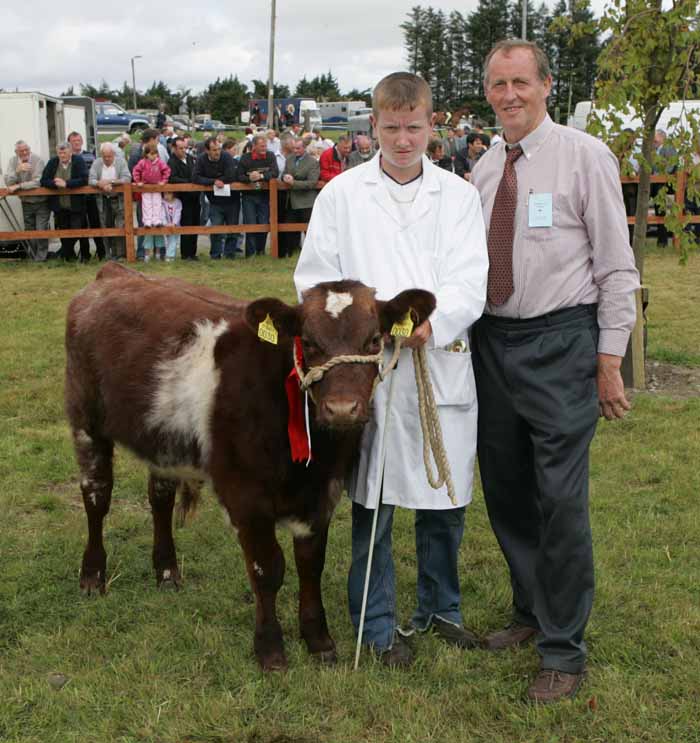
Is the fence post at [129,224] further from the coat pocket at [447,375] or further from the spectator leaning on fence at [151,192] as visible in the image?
the coat pocket at [447,375]

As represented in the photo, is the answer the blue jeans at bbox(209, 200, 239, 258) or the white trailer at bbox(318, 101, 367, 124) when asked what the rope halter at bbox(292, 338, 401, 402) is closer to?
the blue jeans at bbox(209, 200, 239, 258)

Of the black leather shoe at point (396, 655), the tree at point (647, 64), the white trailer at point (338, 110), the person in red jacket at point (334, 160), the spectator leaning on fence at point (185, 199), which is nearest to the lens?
the black leather shoe at point (396, 655)

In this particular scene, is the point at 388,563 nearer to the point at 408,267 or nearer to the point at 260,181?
the point at 408,267

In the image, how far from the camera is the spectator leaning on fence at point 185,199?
579 inches

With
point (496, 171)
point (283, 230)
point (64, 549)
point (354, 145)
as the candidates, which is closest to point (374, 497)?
point (496, 171)

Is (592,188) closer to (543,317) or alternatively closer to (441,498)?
(543,317)

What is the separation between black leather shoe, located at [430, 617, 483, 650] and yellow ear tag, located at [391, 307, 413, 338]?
4.39 ft

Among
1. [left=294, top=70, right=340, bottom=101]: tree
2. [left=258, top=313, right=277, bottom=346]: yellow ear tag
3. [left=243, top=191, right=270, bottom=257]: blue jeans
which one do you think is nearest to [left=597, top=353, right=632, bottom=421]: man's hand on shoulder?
[left=258, top=313, right=277, bottom=346]: yellow ear tag

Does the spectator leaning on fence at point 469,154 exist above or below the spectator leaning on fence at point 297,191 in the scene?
above

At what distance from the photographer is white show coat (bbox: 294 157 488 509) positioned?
3480 millimetres

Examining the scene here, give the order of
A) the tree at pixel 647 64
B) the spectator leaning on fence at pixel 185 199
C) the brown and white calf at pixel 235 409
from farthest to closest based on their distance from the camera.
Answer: the spectator leaning on fence at pixel 185 199 → the tree at pixel 647 64 → the brown and white calf at pixel 235 409

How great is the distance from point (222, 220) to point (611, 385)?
482 inches

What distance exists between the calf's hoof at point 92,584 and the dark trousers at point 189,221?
1065 cm

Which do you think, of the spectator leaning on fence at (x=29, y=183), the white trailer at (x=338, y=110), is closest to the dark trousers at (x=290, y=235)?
the spectator leaning on fence at (x=29, y=183)
